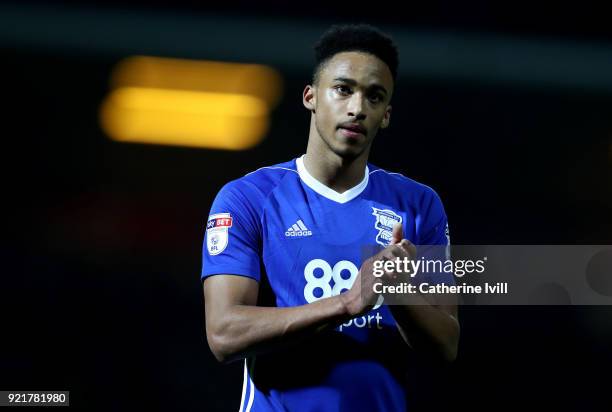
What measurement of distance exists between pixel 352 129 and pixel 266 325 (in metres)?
0.76

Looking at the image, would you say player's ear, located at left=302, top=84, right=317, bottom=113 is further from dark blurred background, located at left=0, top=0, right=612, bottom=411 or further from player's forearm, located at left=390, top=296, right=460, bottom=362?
dark blurred background, located at left=0, top=0, right=612, bottom=411

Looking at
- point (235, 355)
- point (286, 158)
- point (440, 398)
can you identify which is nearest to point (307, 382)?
point (235, 355)

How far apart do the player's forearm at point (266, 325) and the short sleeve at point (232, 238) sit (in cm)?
17

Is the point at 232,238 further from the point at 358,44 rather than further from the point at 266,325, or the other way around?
the point at 358,44

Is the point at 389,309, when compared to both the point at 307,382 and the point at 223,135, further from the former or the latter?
the point at 223,135

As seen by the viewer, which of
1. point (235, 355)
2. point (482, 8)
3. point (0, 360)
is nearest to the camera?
point (235, 355)

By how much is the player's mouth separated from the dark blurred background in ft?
10.8

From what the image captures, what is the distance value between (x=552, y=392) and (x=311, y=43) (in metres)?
2.94

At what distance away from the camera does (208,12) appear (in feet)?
20.3

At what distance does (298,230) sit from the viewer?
2.91 m

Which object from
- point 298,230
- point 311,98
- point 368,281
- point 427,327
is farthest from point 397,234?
point 311,98

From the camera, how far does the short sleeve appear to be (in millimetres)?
2816

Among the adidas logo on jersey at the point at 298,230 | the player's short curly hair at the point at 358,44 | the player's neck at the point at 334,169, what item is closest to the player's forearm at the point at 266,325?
the adidas logo on jersey at the point at 298,230

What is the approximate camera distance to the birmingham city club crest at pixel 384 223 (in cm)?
294
